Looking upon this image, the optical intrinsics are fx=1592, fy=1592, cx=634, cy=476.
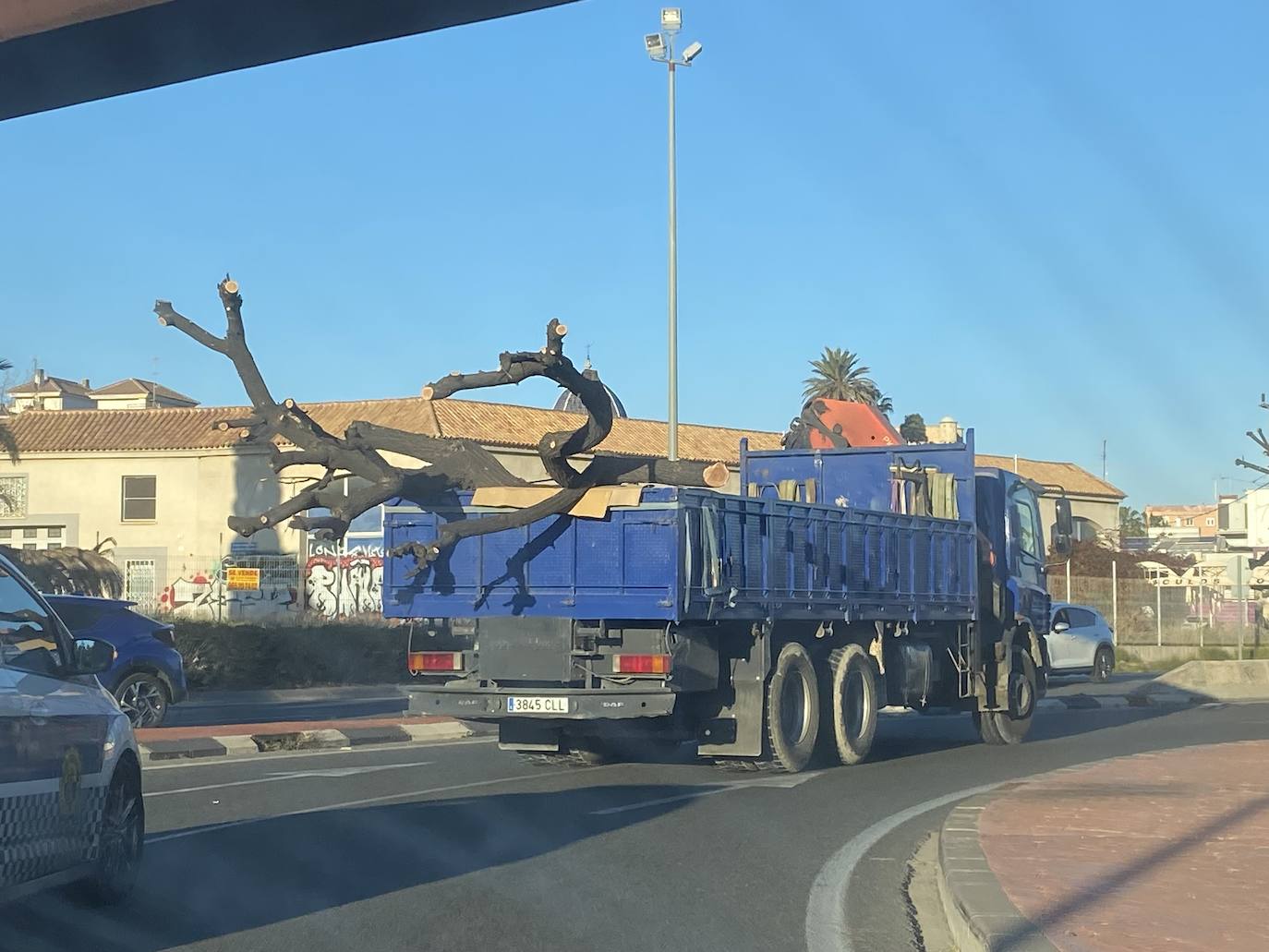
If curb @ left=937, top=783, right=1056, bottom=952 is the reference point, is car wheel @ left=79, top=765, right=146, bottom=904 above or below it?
above

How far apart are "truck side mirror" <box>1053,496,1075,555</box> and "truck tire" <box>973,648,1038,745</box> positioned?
1408mm

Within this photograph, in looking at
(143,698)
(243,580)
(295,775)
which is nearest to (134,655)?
(143,698)

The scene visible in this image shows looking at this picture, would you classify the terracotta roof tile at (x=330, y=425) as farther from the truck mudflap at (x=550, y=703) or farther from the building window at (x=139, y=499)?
the truck mudflap at (x=550, y=703)

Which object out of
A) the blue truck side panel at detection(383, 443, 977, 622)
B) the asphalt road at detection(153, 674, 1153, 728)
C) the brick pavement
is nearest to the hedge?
the asphalt road at detection(153, 674, 1153, 728)

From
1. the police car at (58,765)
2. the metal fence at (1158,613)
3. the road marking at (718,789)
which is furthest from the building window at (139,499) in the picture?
the police car at (58,765)

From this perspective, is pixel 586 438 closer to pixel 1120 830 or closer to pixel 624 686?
pixel 624 686

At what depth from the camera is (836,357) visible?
263ft

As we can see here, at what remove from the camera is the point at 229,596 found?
133 ft

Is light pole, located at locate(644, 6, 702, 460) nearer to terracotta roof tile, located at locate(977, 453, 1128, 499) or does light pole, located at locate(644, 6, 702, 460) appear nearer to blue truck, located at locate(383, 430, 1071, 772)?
blue truck, located at locate(383, 430, 1071, 772)

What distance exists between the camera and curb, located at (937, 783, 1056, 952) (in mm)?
6918

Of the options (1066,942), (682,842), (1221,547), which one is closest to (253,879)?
(682,842)

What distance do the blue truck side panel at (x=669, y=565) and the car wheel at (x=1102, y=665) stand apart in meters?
16.9

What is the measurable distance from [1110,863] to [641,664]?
15.7 ft

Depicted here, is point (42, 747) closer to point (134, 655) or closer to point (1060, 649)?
point (134, 655)
